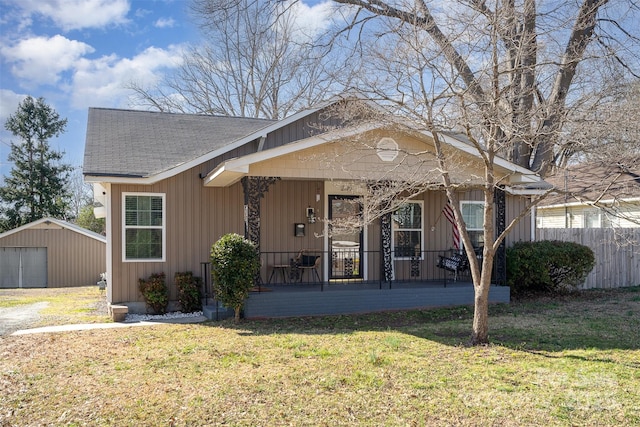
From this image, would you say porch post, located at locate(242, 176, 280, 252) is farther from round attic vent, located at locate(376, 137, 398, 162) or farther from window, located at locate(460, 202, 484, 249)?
window, located at locate(460, 202, 484, 249)

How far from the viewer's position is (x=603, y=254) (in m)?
14.8

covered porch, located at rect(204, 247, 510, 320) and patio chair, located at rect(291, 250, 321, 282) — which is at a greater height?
patio chair, located at rect(291, 250, 321, 282)


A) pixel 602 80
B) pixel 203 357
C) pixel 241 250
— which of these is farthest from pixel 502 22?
pixel 203 357

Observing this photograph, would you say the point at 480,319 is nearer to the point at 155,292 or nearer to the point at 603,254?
the point at 155,292

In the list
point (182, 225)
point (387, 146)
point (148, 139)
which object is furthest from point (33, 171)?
point (387, 146)

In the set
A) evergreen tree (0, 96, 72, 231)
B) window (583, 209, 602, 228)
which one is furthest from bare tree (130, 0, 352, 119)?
window (583, 209, 602, 228)

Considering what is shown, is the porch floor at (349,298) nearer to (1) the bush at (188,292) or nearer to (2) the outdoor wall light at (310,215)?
(1) the bush at (188,292)

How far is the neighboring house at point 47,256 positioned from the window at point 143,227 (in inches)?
489

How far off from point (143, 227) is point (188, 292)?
1630 millimetres

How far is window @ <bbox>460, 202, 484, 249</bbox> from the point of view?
1345 cm

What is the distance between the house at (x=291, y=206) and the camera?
33.4ft

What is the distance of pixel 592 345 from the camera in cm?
757

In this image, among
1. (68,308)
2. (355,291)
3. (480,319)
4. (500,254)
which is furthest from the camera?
(68,308)

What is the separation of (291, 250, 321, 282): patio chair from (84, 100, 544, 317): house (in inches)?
1.3
